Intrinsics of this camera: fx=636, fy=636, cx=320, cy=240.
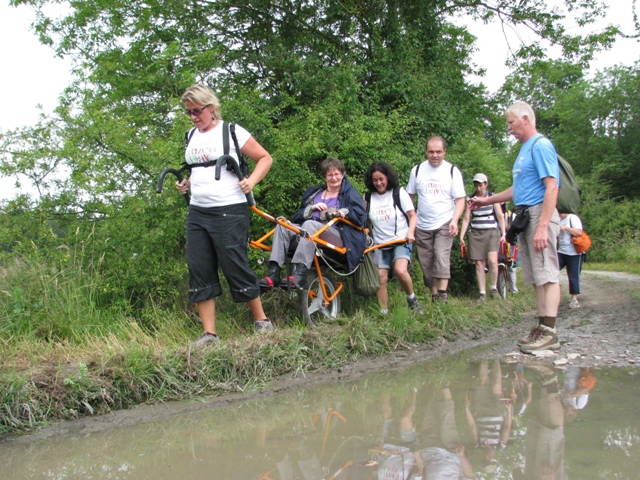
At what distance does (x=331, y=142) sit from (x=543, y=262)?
319 centimetres

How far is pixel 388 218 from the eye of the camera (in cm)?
711

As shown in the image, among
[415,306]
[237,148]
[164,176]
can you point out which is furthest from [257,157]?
[415,306]

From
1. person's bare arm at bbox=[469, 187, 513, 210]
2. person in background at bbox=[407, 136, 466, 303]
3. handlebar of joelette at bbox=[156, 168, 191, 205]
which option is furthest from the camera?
person in background at bbox=[407, 136, 466, 303]

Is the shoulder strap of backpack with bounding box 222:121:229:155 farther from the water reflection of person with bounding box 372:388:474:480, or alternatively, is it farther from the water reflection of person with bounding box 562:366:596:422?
the water reflection of person with bounding box 562:366:596:422

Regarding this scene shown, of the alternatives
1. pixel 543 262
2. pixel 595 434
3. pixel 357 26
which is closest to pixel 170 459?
pixel 595 434

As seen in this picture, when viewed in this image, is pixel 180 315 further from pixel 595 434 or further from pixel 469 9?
pixel 469 9

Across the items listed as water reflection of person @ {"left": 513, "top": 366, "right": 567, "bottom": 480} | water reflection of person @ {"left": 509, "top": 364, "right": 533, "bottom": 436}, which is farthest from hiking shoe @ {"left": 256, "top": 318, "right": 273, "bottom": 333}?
water reflection of person @ {"left": 513, "top": 366, "right": 567, "bottom": 480}

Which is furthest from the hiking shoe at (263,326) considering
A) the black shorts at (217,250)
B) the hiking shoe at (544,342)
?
the hiking shoe at (544,342)

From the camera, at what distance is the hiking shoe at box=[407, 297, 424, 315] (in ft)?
21.5

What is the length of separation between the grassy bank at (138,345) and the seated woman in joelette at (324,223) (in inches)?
22.2

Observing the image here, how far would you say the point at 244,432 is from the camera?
12.0ft

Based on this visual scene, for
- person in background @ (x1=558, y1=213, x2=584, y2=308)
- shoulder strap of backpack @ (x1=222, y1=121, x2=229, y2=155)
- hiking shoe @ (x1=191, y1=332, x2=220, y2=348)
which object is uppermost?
shoulder strap of backpack @ (x1=222, y1=121, x2=229, y2=155)

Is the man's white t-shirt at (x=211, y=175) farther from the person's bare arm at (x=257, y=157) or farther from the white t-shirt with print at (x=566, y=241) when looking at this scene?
the white t-shirt with print at (x=566, y=241)

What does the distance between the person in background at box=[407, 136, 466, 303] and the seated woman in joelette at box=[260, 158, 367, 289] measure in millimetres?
1280
